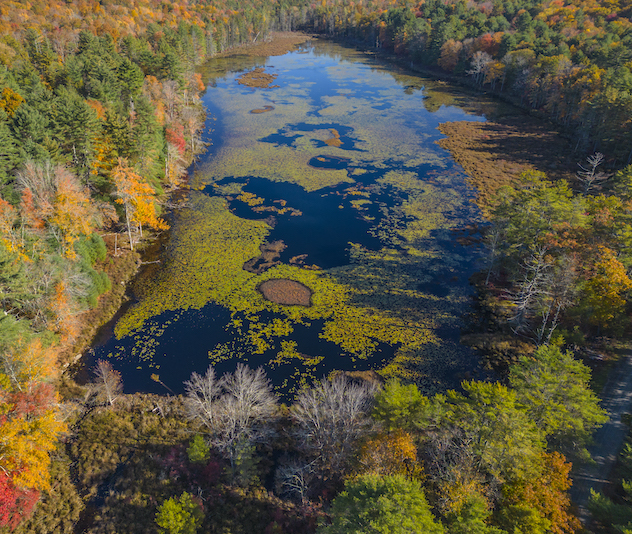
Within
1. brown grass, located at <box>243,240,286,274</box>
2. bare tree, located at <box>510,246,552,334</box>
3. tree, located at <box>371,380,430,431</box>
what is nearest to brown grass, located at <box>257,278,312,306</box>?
brown grass, located at <box>243,240,286,274</box>

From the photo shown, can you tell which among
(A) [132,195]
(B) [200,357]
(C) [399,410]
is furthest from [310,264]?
(C) [399,410]

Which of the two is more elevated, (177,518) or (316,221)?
(316,221)

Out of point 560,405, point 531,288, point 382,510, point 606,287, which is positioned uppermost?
point 606,287

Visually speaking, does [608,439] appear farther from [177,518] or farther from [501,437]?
[177,518]

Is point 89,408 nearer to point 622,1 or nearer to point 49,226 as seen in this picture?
point 49,226

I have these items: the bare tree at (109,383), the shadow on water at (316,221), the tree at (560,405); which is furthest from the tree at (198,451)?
the shadow on water at (316,221)

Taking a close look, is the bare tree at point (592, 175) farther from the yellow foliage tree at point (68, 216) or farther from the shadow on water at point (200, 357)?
the yellow foliage tree at point (68, 216)
